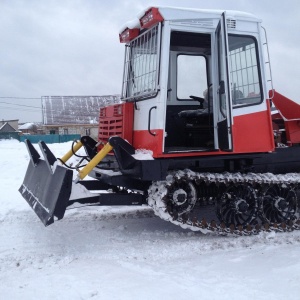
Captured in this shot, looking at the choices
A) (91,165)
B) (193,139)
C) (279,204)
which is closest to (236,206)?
(279,204)

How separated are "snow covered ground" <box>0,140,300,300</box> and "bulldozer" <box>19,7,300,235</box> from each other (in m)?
0.43

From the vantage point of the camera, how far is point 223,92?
5.61 m

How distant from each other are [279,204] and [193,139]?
1.69 meters

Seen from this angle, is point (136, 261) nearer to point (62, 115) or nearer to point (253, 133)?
point (253, 133)

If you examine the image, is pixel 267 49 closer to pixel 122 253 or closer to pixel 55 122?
pixel 122 253

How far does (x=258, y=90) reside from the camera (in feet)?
19.9

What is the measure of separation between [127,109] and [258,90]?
1.99m

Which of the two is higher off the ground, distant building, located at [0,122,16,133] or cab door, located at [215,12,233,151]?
distant building, located at [0,122,16,133]

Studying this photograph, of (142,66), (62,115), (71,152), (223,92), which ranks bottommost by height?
(71,152)

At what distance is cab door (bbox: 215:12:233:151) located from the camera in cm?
558

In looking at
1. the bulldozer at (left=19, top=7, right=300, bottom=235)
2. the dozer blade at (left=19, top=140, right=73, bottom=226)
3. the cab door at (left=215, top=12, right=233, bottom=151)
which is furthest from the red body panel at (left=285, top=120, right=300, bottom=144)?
the dozer blade at (left=19, top=140, right=73, bottom=226)

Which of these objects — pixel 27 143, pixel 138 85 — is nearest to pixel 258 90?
pixel 138 85

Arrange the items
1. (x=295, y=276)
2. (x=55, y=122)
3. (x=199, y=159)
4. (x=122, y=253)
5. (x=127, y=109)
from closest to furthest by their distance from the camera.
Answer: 1. (x=295, y=276)
2. (x=122, y=253)
3. (x=199, y=159)
4. (x=127, y=109)
5. (x=55, y=122)

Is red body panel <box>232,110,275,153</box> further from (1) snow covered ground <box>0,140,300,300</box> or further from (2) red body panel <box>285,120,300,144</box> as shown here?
(1) snow covered ground <box>0,140,300,300</box>
